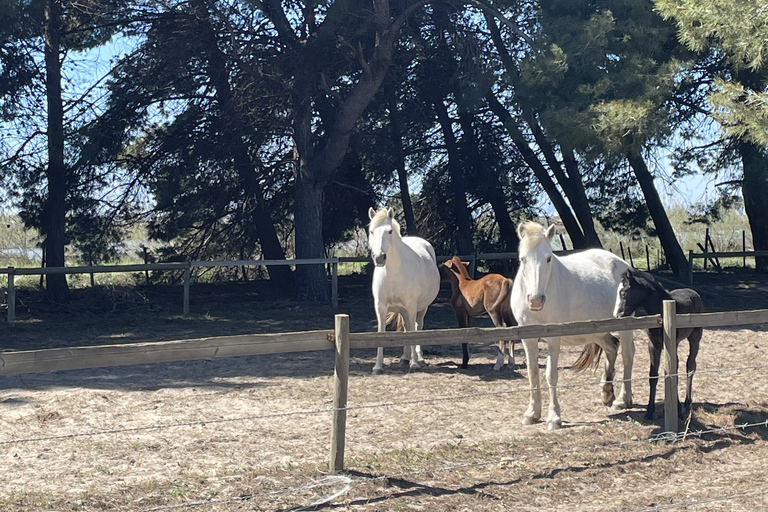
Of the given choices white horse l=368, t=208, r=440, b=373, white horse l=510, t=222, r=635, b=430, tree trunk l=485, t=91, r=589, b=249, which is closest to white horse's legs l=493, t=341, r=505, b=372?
white horse l=368, t=208, r=440, b=373

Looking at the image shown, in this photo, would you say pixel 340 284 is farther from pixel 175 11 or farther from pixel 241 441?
pixel 241 441

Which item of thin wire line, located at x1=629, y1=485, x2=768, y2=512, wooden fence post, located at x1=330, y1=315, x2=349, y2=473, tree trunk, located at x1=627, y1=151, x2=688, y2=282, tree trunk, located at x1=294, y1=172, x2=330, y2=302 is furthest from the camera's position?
tree trunk, located at x1=627, y1=151, x2=688, y2=282

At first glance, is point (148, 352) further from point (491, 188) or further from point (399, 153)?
point (491, 188)

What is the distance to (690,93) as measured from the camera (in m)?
16.6

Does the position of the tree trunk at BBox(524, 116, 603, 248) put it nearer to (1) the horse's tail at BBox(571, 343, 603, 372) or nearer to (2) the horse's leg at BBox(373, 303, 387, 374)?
(2) the horse's leg at BBox(373, 303, 387, 374)

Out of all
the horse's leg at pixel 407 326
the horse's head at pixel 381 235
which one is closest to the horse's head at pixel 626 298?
the horse's head at pixel 381 235

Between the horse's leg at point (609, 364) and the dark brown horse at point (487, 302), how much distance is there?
1.80 metres

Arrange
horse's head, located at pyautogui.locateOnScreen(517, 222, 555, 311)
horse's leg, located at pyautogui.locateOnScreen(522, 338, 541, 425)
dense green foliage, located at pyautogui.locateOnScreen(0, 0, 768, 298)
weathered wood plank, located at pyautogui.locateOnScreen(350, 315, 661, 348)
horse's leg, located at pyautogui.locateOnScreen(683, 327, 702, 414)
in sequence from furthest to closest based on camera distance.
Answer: dense green foliage, located at pyautogui.locateOnScreen(0, 0, 768, 298) < horse's leg, located at pyautogui.locateOnScreen(683, 327, 702, 414) < horse's leg, located at pyautogui.locateOnScreen(522, 338, 541, 425) < horse's head, located at pyautogui.locateOnScreen(517, 222, 555, 311) < weathered wood plank, located at pyautogui.locateOnScreen(350, 315, 661, 348)

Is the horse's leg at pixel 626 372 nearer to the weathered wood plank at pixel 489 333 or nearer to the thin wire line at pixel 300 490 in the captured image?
the weathered wood plank at pixel 489 333

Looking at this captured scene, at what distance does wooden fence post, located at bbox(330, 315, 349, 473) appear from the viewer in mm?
5316

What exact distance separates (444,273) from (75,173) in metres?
9.79

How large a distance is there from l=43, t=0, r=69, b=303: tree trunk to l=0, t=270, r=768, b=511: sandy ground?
292 inches

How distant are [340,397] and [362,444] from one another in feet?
3.35

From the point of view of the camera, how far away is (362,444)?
6.18 m
